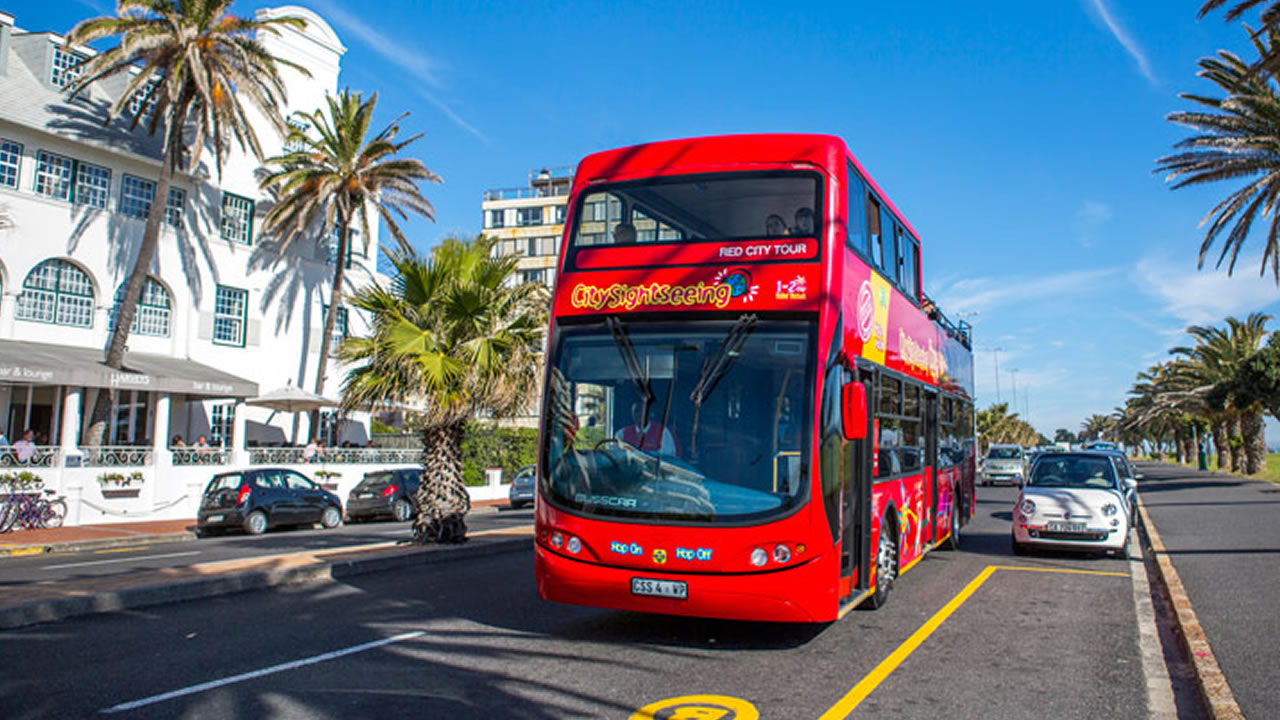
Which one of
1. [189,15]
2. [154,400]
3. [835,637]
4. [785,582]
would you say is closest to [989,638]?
[835,637]

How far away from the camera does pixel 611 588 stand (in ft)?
24.2

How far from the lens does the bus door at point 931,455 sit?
485 inches

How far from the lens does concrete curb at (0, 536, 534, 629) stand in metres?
8.41

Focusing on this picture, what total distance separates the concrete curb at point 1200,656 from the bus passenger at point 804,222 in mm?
4343

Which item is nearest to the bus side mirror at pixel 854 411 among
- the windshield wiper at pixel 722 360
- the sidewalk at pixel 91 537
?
the windshield wiper at pixel 722 360

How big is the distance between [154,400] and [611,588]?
2854 cm

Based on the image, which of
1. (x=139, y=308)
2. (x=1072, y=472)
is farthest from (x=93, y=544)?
(x=1072, y=472)

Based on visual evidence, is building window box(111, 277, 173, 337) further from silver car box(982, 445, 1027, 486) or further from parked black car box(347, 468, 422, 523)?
silver car box(982, 445, 1027, 486)

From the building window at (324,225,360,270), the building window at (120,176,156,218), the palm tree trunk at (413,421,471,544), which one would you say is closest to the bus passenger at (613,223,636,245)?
the palm tree trunk at (413,421,471,544)

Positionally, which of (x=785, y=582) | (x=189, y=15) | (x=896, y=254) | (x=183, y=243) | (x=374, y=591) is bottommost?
(x=374, y=591)

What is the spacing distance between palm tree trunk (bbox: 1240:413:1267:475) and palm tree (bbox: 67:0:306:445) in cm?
4466

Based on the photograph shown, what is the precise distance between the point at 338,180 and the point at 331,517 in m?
15.0

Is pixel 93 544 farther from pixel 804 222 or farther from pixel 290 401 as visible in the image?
pixel 804 222

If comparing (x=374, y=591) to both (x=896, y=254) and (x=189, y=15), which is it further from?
(x=189, y=15)
